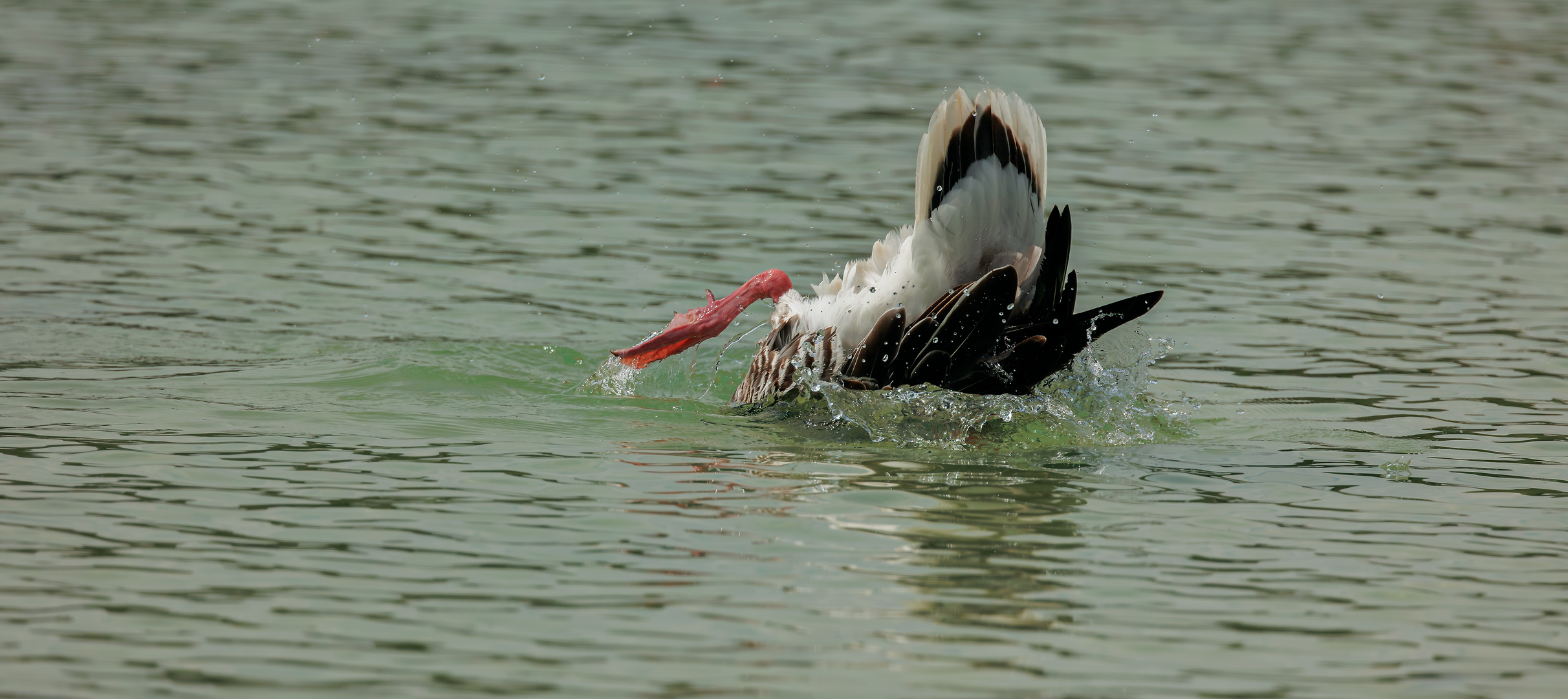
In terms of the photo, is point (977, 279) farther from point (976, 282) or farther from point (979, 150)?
point (979, 150)

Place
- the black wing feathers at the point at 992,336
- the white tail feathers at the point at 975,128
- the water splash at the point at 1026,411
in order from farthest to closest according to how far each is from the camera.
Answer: the water splash at the point at 1026,411 < the white tail feathers at the point at 975,128 < the black wing feathers at the point at 992,336

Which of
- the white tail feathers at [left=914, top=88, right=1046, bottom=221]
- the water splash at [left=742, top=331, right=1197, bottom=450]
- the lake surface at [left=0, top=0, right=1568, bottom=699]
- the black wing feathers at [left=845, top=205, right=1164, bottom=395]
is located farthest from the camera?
the water splash at [left=742, top=331, right=1197, bottom=450]

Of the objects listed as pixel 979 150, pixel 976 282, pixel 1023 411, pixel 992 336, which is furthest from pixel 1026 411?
pixel 979 150

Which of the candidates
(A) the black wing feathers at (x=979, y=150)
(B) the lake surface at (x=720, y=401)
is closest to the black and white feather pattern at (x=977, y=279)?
(A) the black wing feathers at (x=979, y=150)

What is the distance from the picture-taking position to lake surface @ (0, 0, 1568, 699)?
4.34m

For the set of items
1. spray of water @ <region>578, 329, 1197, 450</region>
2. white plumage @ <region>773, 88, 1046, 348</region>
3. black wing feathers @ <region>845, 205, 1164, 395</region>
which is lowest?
spray of water @ <region>578, 329, 1197, 450</region>

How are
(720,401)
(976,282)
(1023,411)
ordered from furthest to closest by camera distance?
(720,401)
(1023,411)
(976,282)

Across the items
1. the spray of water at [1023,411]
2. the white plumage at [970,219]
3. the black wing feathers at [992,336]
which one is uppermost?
the white plumage at [970,219]

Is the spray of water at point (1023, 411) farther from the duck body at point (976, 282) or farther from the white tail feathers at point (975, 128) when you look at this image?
the white tail feathers at point (975, 128)

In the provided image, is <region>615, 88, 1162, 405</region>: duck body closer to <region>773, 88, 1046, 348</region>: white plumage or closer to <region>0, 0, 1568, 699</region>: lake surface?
<region>773, 88, 1046, 348</region>: white plumage

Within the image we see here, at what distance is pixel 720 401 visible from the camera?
7.91 meters

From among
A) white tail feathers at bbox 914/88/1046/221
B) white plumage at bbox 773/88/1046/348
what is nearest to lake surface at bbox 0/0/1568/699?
white plumage at bbox 773/88/1046/348

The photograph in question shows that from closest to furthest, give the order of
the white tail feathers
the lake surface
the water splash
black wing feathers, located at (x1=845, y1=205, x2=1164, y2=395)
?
the lake surface < black wing feathers, located at (x1=845, y1=205, x2=1164, y2=395) < the white tail feathers < the water splash

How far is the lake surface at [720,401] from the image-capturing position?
4344mm
